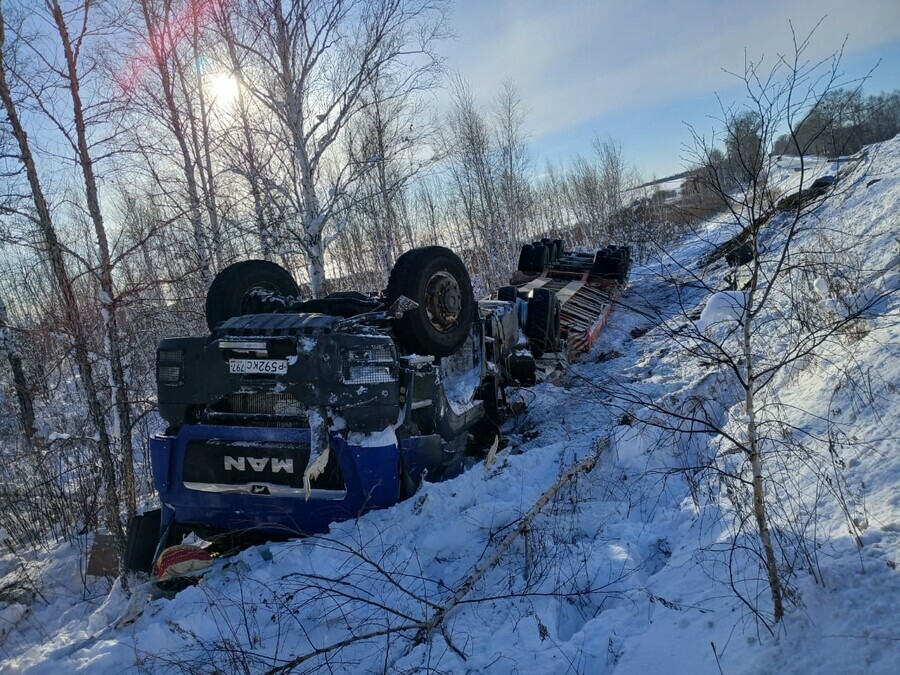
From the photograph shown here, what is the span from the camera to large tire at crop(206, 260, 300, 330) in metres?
4.61

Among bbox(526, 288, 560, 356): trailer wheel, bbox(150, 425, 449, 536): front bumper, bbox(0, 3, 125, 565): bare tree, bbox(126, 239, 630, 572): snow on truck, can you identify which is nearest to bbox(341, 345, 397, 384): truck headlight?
bbox(126, 239, 630, 572): snow on truck

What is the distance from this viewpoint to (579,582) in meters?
2.79

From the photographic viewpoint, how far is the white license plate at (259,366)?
11.4 feet

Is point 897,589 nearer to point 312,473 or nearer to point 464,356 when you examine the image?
point 312,473

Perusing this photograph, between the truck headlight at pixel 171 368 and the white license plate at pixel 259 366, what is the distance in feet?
1.37

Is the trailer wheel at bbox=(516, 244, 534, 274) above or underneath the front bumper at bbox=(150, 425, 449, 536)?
above

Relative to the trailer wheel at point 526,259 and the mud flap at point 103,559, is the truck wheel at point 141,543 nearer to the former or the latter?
the mud flap at point 103,559

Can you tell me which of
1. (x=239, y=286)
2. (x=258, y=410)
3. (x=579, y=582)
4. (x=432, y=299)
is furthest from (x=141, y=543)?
(x=579, y=582)

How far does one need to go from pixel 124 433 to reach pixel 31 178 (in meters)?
2.89

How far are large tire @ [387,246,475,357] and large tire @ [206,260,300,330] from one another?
137cm

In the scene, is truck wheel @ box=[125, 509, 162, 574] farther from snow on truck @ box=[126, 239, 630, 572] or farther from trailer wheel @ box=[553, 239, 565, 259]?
trailer wheel @ box=[553, 239, 565, 259]

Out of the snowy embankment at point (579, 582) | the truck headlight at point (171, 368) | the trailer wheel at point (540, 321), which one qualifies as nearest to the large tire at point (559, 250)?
the trailer wheel at point (540, 321)

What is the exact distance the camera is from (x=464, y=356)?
5176mm

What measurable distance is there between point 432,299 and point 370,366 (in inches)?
44.1
